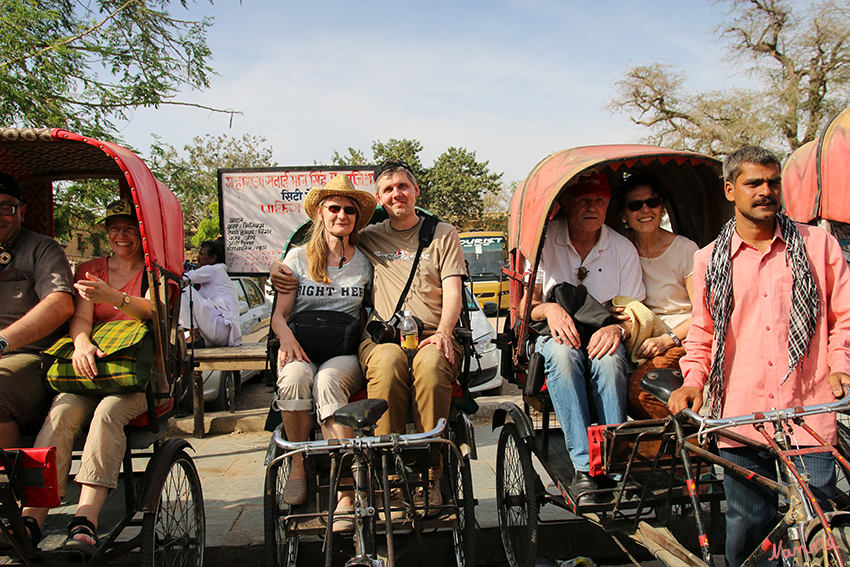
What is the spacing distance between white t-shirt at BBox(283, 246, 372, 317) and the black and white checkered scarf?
194 centimetres

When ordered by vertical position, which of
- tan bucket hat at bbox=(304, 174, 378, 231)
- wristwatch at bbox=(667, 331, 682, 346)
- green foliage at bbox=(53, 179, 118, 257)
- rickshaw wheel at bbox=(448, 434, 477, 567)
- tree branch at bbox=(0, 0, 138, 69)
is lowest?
rickshaw wheel at bbox=(448, 434, 477, 567)

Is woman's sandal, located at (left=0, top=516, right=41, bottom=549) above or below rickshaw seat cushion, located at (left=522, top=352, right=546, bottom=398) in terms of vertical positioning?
below

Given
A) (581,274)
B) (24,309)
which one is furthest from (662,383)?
(24,309)

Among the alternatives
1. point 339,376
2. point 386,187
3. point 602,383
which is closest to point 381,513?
point 339,376

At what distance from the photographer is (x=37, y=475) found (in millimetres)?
2469

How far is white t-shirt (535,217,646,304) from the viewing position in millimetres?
3518

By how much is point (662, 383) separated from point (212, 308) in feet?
16.8

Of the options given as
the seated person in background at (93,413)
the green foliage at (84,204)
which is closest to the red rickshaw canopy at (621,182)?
the seated person in background at (93,413)

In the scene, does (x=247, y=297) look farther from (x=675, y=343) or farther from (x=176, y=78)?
(x=675, y=343)

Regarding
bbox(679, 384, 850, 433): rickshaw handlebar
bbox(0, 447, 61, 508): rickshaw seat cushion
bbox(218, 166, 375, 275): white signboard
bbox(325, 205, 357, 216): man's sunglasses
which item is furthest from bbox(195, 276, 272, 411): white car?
bbox(679, 384, 850, 433): rickshaw handlebar

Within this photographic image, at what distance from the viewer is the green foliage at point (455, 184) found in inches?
1462

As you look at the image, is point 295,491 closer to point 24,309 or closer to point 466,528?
point 466,528

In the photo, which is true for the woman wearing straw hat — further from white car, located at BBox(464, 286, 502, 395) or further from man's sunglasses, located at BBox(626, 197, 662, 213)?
white car, located at BBox(464, 286, 502, 395)

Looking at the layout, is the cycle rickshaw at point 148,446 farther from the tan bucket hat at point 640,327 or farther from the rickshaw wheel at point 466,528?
the tan bucket hat at point 640,327
